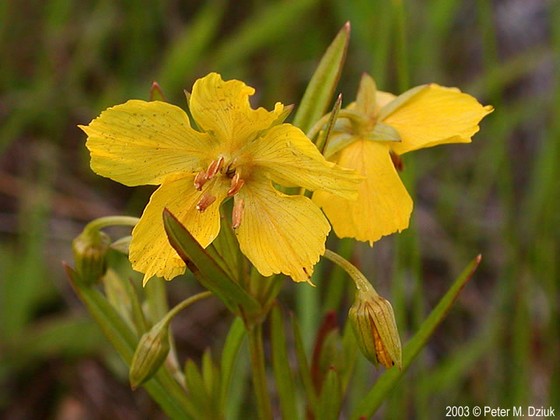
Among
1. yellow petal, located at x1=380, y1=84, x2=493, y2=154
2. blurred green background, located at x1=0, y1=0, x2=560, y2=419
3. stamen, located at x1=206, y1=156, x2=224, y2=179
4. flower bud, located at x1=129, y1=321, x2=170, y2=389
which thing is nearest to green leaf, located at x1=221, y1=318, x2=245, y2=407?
flower bud, located at x1=129, y1=321, x2=170, y2=389

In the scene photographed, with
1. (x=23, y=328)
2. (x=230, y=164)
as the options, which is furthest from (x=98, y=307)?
(x=23, y=328)

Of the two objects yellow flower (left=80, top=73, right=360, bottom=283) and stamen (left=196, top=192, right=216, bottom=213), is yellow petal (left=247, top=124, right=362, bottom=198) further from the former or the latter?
stamen (left=196, top=192, right=216, bottom=213)

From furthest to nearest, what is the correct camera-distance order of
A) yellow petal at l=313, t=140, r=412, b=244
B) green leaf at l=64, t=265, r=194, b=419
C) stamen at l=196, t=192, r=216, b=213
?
1. green leaf at l=64, t=265, r=194, b=419
2. yellow petal at l=313, t=140, r=412, b=244
3. stamen at l=196, t=192, r=216, b=213

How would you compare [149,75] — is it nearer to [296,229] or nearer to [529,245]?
[529,245]

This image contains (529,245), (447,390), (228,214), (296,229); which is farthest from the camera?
(529,245)

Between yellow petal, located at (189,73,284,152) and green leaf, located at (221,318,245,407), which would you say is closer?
yellow petal, located at (189,73,284,152)

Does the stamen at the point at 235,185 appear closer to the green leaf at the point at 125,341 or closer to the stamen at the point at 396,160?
the stamen at the point at 396,160

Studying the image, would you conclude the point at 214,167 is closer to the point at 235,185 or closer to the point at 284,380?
the point at 235,185
